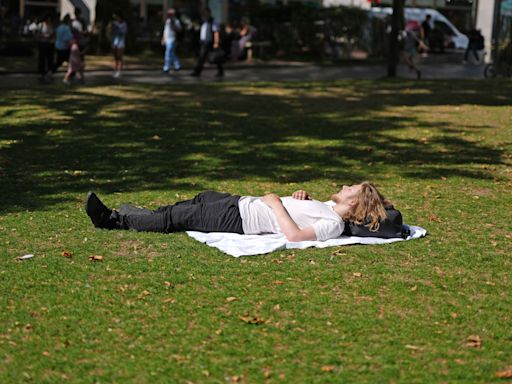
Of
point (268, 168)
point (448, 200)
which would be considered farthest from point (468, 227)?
point (268, 168)

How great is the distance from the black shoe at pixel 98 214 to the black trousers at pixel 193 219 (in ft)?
0.30

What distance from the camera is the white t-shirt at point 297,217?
7465 millimetres

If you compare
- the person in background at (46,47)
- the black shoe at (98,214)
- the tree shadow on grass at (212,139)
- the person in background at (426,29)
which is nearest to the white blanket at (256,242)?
the black shoe at (98,214)

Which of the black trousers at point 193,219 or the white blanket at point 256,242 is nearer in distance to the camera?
the white blanket at point 256,242

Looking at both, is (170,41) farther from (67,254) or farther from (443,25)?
(67,254)

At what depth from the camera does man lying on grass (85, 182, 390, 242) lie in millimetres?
7445

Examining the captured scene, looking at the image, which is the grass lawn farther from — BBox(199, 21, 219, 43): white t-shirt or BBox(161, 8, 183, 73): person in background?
BBox(161, 8, 183, 73): person in background

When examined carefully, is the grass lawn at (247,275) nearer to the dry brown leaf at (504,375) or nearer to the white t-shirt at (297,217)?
the dry brown leaf at (504,375)

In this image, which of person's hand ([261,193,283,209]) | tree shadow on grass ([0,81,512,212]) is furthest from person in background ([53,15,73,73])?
person's hand ([261,193,283,209])

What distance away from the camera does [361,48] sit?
37.2 m

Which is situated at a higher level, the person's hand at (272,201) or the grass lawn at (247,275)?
the person's hand at (272,201)

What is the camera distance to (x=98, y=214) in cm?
771

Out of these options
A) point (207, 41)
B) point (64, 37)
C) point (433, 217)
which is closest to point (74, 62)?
point (64, 37)

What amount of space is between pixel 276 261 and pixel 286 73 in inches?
819
